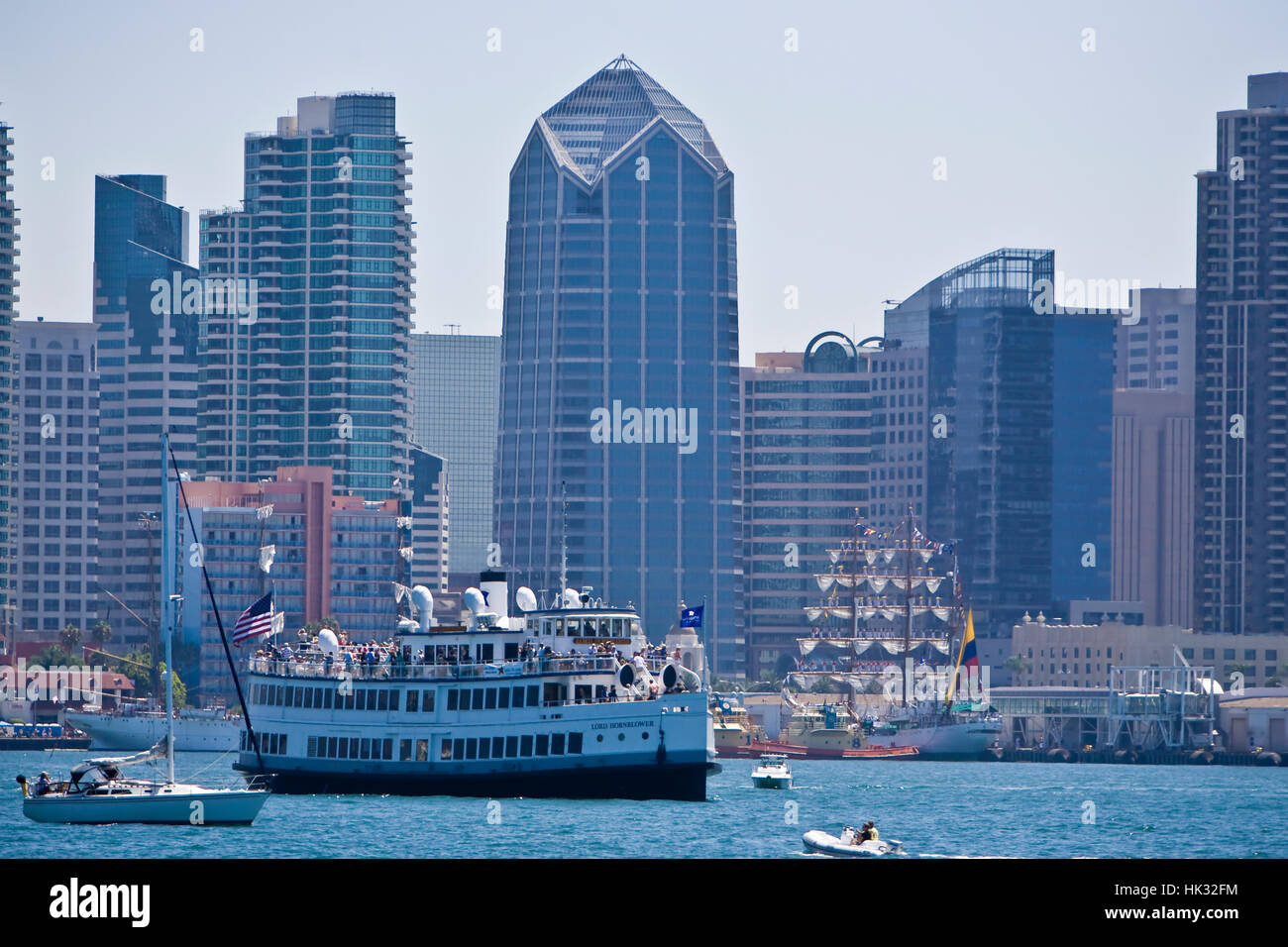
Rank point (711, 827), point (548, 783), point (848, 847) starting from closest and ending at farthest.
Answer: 1. point (848, 847)
2. point (711, 827)
3. point (548, 783)

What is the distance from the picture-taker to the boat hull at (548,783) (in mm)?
90562

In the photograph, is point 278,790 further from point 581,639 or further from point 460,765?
point 581,639

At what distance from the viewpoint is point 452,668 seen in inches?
3674

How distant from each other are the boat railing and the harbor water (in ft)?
17.5

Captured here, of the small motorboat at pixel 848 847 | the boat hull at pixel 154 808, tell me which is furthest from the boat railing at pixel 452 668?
the small motorboat at pixel 848 847

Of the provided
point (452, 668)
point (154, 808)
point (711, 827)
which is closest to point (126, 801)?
point (154, 808)

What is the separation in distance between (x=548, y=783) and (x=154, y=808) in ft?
72.0

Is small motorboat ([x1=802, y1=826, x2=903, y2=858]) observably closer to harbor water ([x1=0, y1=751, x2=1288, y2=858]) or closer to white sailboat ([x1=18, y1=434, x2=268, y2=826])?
harbor water ([x1=0, y1=751, x2=1288, y2=858])

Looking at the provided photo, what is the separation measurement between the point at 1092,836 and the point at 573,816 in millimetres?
20921

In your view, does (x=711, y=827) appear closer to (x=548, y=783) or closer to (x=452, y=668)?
(x=548, y=783)

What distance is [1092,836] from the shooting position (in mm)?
87500

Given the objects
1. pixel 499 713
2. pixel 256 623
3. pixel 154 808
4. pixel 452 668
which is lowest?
pixel 154 808

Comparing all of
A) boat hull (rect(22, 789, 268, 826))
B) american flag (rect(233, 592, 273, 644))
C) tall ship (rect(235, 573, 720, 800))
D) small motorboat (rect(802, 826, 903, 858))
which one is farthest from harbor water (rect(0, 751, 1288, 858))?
american flag (rect(233, 592, 273, 644))

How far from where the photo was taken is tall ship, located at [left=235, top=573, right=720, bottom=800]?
90625 millimetres
